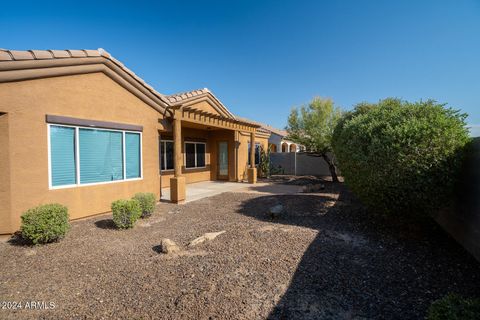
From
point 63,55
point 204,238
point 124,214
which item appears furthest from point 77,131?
point 204,238

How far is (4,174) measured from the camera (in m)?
5.60

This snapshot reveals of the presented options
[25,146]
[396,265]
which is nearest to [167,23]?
[25,146]

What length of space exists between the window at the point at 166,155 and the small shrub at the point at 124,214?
19.7ft

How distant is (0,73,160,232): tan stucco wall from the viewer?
18.9ft

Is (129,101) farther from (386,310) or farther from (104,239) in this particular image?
(386,310)

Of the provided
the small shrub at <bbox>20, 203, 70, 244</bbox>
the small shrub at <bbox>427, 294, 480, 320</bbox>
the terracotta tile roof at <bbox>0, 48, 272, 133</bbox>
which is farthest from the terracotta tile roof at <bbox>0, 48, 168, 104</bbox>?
the small shrub at <bbox>427, 294, 480, 320</bbox>

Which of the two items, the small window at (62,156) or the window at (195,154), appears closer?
the small window at (62,156)

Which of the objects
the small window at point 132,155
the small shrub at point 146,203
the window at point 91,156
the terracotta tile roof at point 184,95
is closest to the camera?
the window at point 91,156

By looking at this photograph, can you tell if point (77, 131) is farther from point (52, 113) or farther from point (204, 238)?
point (204, 238)

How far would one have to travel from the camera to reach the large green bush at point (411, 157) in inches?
200

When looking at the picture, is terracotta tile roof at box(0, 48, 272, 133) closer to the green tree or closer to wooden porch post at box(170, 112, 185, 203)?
wooden porch post at box(170, 112, 185, 203)

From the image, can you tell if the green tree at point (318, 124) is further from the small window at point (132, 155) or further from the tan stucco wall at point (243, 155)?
the small window at point (132, 155)

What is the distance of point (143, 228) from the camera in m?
6.59

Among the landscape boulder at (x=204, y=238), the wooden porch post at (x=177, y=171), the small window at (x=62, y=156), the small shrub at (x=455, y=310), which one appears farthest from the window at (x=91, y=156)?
the small shrub at (x=455, y=310)
